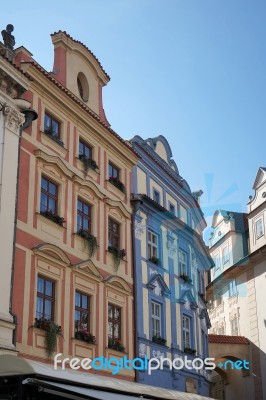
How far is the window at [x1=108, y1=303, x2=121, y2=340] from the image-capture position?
21.5m

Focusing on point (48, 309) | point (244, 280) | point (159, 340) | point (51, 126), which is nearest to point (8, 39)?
point (51, 126)

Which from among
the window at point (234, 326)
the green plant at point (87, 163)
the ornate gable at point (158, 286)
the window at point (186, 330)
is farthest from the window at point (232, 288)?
the green plant at point (87, 163)

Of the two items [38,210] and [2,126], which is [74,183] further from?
[2,126]

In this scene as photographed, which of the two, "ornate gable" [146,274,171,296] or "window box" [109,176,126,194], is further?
"ornate gable" [146,274,171,296]

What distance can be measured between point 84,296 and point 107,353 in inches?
80.9

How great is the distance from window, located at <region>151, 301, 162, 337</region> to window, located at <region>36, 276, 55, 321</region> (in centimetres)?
686

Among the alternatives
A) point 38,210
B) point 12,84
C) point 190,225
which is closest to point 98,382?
point 38,210

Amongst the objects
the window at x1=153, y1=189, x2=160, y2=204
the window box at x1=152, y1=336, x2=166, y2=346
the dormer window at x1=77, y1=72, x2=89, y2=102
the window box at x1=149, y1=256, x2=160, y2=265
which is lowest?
the window box at x1=152, y1=336, x2=166, y2=346

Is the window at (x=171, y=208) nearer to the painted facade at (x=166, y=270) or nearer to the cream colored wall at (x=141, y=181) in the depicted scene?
the painted facade at (x=166, y=270)

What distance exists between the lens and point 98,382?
11.6 m

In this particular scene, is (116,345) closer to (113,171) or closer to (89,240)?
(89,240)

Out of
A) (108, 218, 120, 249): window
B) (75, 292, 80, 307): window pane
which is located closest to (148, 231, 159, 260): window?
(108, 218, 120, 249): window

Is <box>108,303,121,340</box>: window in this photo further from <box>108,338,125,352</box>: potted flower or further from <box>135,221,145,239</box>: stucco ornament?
<box>135,221,145,239</box>: stucco ornament

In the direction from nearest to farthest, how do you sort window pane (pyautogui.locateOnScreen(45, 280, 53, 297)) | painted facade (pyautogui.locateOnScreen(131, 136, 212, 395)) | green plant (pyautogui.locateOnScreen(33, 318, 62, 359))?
1. green plant (pyautogui.locateOnScreen(33, 318, 62, 359))
2. window pane (pyautogui.locateOnScreen(45, 280, 53, 297))
3. painted facade (pyautogui.locateOnScreen(131, 136, 212, 395))
